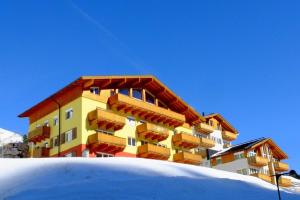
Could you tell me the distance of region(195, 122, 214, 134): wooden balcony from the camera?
7406 centimetres

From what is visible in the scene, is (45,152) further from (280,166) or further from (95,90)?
(280,166)

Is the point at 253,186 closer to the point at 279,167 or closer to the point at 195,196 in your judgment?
the point at 195,196

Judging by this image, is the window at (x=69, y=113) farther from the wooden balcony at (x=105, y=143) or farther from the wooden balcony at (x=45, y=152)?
the wooden balcony at (x=45, y=152)

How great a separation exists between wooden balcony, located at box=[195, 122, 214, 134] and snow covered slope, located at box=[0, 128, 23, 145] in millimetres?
31782

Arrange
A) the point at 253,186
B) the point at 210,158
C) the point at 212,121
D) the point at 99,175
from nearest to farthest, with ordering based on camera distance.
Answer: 1. the point at 99,175
2. the point at 253,186
3. the point at 210,158
4. the point at 212,121

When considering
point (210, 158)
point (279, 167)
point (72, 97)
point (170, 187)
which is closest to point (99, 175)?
point (170, 187)

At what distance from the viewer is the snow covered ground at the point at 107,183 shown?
58.3 ft

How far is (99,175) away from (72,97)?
89.6ft

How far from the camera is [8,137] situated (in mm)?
82750

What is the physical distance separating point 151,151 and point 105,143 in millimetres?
7273

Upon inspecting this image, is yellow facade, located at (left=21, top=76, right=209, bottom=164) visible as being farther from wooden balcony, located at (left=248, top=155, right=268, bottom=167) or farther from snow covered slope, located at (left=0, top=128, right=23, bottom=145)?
snow covered slope, located at (left=0, top=128, right=23, bottom=145)

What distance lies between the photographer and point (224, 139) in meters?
84.2

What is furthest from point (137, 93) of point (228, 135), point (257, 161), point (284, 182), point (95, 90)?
point (228, 135)

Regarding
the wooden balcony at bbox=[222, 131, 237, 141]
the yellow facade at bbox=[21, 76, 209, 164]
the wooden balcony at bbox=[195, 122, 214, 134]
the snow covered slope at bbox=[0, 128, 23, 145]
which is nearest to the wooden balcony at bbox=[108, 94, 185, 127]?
the yellow facade at bbox=[21, 76, 209, 164]
